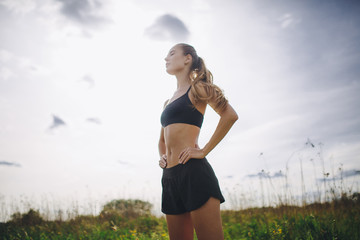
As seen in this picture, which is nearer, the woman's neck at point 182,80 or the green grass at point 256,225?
the woman's neck at point 182,80

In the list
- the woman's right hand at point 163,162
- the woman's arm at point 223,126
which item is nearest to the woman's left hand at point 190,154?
the woman's arm at point 223,126

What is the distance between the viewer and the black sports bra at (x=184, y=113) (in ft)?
6.89

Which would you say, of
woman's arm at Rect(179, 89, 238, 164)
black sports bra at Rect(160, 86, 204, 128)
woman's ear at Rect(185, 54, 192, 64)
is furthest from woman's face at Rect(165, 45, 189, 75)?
woman's arm at Rect(179, 89, 238, 164)

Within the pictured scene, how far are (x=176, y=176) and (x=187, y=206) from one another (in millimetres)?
259

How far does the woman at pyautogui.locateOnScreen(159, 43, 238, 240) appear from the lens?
1785 mm

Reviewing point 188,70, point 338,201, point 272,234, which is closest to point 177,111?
point 188,70

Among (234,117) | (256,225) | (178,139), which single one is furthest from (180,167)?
(256,225)

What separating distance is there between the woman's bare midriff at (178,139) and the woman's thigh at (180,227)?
1.43 feet

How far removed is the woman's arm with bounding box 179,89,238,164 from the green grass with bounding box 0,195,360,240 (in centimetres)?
245

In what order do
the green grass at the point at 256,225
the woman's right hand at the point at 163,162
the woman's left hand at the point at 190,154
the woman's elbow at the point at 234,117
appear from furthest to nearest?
the green grass at the point at 256,225 → the woman's right hand at the point at 163,162 → the woman's elbow at the point at 234,117 → the woman's left hand at the point at 190,154

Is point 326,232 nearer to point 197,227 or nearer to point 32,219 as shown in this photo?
point 197,227

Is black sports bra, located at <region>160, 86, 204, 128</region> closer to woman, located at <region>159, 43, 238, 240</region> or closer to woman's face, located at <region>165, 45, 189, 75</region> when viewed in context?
woman, located at <region>159, 43, 238, 240</region>

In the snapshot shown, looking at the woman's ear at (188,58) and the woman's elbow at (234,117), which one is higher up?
the woman's ear at (188,58)

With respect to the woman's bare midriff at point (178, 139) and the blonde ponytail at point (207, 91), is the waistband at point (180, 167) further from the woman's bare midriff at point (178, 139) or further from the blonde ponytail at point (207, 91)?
the blonde ponytail at point (207, 91)
